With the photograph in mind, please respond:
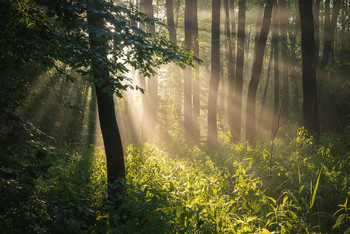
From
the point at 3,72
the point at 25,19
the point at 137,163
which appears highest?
the point at 25,19

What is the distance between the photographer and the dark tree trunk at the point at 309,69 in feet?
29.4

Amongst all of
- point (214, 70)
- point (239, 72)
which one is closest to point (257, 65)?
point (239, 72)

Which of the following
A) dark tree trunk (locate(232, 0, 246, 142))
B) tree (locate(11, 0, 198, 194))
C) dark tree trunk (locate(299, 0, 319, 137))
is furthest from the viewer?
dark tree trunk (locate(232, 0, 246, 142))

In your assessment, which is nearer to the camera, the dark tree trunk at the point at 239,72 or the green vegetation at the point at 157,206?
the green vegetation at the point at 157,206

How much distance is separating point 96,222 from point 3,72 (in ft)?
7.96

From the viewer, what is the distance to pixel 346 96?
15.1 metres

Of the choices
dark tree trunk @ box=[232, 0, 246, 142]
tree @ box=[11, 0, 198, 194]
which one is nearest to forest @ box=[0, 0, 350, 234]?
tree @ box=[11, 0, 198, 194]

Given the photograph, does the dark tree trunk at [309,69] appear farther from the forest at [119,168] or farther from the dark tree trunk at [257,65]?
the dark tree trunk at [257,65]

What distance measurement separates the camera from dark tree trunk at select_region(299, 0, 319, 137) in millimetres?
8961

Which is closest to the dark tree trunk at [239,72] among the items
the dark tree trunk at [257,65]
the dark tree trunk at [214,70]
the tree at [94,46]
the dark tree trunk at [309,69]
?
the dark tree trunk at [257,65]

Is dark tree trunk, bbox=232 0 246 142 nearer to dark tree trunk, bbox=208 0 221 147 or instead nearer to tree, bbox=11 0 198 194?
dark tree trunk, bbox=208 0 221 147

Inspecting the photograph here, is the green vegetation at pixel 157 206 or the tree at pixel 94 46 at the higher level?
the tree at pixel 94 46

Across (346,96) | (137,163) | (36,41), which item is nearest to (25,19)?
(36,41)

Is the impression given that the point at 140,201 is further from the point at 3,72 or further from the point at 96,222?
the point at 3,72
